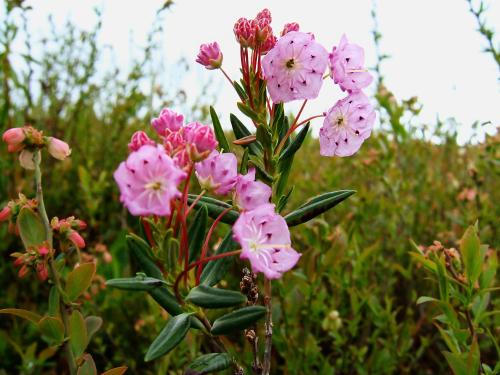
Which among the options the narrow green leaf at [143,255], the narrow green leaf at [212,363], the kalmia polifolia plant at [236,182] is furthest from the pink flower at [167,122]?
the narrow green leaf at [212,363]

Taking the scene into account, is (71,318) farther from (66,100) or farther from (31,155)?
(66,100)

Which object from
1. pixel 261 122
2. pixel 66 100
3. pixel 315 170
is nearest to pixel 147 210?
pixel 261 122

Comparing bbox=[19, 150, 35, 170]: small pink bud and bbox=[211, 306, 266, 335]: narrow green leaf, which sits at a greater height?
bbox=[19, 150, 35, 170]: small pink bud

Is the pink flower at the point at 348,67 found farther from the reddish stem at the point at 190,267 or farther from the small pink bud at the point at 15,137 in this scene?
the small pink bud at the point at 15,137

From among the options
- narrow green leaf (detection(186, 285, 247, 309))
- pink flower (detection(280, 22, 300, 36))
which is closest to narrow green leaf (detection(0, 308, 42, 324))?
narrow green leaf (detection(186, 285, 247, 309))

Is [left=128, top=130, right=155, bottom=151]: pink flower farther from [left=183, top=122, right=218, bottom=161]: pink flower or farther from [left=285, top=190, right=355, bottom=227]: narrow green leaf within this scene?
[left=285, top=190, right=355, bottom=227]: narrow green leaf

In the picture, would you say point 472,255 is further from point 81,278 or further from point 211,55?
point 81,278
